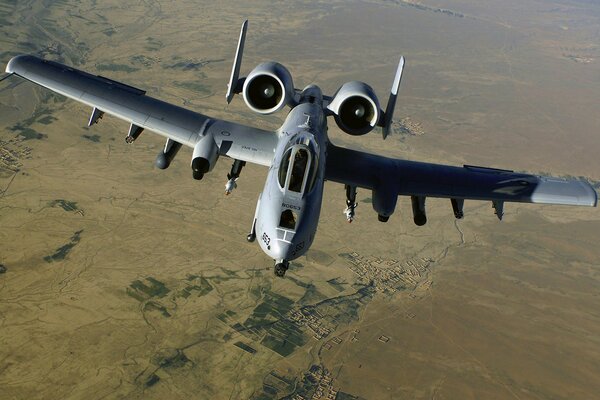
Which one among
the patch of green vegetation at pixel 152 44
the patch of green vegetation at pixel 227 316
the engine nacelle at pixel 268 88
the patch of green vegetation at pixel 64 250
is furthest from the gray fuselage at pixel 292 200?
the patch of green vegetation at pixel 152 44

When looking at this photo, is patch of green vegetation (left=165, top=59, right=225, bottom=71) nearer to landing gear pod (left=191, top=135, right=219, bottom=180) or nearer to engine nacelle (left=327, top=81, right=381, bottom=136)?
engine nacelle (left=327, top=81, right=381, bottom=136)

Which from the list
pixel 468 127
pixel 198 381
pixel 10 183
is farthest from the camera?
pixel 468 127

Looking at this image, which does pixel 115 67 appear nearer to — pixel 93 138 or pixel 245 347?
pixel 93 138

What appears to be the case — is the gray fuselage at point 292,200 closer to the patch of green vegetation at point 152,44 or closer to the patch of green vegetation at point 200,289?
the patch of green vegetation at point 200,289

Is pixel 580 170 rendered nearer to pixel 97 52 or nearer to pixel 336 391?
pixel 336 391

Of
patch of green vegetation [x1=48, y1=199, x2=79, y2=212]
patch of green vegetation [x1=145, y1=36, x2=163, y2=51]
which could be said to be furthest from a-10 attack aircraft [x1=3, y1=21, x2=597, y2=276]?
patch of green vegetation [x1=145, y1=36, x2=163, y2=51]

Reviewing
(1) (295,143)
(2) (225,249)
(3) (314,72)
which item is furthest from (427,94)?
(1) (295,143)
